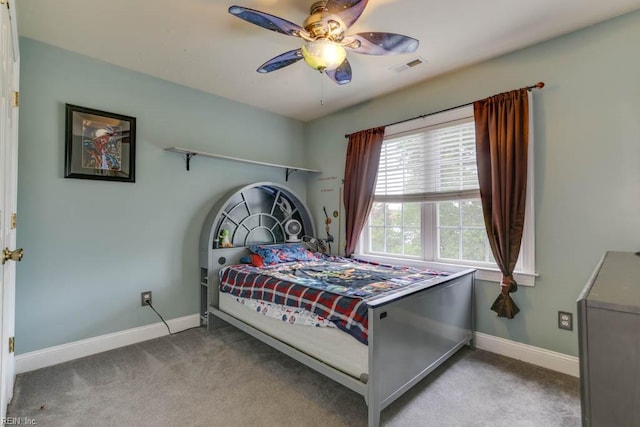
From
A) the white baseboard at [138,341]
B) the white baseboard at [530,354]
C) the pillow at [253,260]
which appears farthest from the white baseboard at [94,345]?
the white baseboard at [530,354]

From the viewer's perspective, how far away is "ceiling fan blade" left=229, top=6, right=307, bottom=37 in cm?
154

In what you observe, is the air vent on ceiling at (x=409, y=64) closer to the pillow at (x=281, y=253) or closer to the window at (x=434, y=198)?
the window at (x=434, y=198)

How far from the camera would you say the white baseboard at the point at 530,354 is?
2182 mm

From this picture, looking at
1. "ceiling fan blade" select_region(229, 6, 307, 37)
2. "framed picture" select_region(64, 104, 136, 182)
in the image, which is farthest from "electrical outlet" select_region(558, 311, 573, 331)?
"framed picture" select_region(64, 104, 136, 182)

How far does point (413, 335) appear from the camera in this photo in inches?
74.5

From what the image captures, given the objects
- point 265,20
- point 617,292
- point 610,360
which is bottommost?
point 610,360

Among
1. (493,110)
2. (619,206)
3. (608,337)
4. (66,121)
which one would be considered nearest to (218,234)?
(66,121)

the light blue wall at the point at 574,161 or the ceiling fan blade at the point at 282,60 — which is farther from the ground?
the ceiling fan blade at the point at 282,60

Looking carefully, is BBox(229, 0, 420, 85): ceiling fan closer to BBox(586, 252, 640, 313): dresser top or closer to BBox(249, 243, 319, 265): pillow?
BBox(586, 252, 640, 313): dresser top

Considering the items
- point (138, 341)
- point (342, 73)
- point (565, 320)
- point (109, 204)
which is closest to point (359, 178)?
point (342, 73)

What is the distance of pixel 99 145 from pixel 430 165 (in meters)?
3.05

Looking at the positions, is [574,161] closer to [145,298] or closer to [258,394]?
[258,394]

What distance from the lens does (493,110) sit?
2480 mm

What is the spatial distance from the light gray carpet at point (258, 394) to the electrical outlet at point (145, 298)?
46 cm
